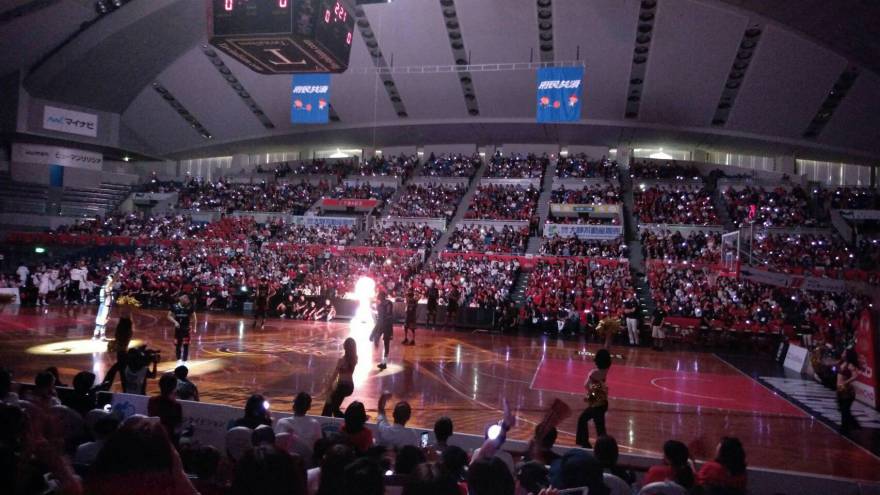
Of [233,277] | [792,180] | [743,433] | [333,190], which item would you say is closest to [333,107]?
[333,190]

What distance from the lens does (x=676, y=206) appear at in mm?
27125

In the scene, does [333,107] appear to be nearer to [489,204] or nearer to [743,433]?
[489,204]

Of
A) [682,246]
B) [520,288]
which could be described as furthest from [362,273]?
[682,246]

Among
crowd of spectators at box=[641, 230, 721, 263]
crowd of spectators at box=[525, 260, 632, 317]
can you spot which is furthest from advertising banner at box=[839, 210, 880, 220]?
crowd of spectators at box=[525, 260, 632, 317]

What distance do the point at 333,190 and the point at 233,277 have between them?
1054 centimetres

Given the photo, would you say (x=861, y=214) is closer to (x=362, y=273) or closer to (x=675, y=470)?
(x=362, y=273)

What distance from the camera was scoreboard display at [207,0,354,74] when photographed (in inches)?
369

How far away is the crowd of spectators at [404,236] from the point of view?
27.3 meters

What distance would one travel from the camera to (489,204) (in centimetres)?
2955

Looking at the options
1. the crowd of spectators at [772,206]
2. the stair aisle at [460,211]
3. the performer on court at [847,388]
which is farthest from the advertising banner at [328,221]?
the performer on court at [847,388]

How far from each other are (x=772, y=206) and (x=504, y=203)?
40.2 ft

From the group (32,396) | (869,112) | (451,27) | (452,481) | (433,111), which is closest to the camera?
(452,481)

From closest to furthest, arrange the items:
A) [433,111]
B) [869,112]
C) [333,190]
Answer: [869,112] → [433,111] → [333,190]

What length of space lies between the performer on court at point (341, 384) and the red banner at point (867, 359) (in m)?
9.72
